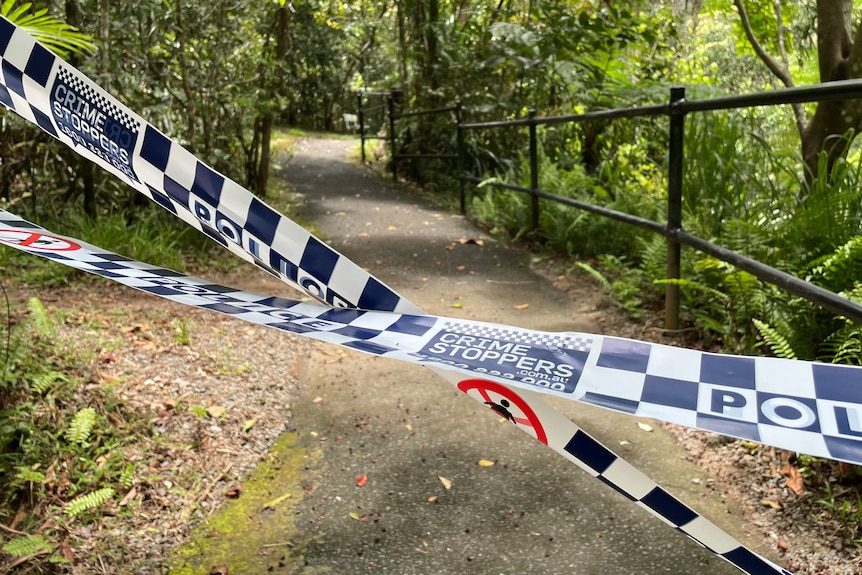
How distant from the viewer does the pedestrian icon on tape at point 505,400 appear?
115 cm

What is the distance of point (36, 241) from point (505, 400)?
3.30 ft

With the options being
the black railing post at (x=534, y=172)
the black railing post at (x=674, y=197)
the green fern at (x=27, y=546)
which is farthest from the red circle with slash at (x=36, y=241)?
the black railing post at (x=534, y=172)

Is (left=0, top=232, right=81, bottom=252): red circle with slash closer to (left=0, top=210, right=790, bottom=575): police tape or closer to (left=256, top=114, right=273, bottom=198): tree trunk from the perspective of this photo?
(left=0, top=210, right=790, bottom=575): police tape

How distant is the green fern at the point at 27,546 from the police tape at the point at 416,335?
32.6 inches

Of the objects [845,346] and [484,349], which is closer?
[484,349]

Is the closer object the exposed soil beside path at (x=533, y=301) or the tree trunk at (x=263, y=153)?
the exposed soil beside path at (x=533, y=301)

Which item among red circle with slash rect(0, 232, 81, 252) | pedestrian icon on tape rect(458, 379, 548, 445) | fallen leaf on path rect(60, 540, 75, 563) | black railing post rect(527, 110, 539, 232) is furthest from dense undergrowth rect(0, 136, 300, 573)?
black railing post rect(527, 110, 539, 232)

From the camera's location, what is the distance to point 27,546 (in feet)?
5.62

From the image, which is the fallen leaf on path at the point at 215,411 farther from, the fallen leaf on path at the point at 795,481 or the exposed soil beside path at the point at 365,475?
the fallen leaf on path at the point at 795,481

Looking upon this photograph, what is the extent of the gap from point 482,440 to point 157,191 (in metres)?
1.63

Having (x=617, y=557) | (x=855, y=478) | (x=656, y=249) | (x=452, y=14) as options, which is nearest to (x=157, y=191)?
(x=617, y=557)

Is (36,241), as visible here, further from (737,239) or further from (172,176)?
(737,239)

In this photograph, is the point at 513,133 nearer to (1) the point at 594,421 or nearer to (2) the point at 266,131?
(2) the point at 266,131

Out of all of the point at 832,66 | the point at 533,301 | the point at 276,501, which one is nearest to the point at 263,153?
the point at 533,301
